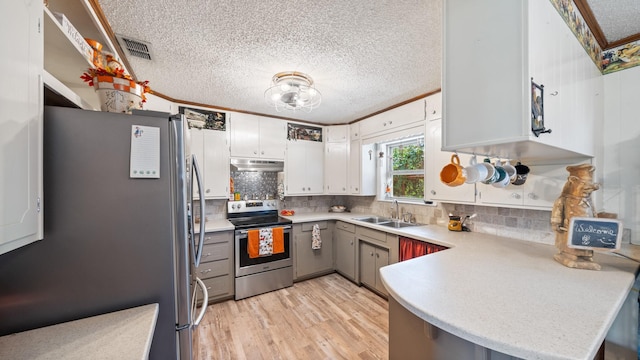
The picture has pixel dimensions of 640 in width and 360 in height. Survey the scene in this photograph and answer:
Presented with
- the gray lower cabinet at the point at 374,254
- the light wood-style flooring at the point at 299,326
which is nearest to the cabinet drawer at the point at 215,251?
the light wood-style flooring at the point at 299,326

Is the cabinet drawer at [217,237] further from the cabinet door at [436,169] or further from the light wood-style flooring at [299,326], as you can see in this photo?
the cabinet door at [436,169]

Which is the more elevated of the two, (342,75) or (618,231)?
(342,75)

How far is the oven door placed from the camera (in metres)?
2.71

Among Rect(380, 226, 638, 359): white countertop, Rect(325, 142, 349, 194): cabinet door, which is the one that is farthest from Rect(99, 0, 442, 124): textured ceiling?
Rect(380, 226, 638, 359): white countertop

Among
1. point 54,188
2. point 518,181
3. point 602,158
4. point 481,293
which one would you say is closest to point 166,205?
point 54,188

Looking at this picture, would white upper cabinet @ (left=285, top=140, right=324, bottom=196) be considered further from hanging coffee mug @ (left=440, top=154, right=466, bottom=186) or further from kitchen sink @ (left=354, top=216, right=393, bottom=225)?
hanging coffee mug @ (left=440, top=154, right=466, bottom=186)

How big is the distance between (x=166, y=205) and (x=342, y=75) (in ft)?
5.87

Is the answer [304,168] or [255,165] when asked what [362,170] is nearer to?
[304,168]

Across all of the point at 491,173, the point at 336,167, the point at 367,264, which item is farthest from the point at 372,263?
the point at 491,173

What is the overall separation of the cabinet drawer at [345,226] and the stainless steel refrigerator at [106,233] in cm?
226

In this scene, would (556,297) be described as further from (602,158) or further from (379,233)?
(379,233)

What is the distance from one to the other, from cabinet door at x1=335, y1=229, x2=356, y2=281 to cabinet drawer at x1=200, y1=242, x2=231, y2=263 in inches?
59.9

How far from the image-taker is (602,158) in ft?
5.37

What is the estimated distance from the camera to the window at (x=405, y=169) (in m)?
3.02
